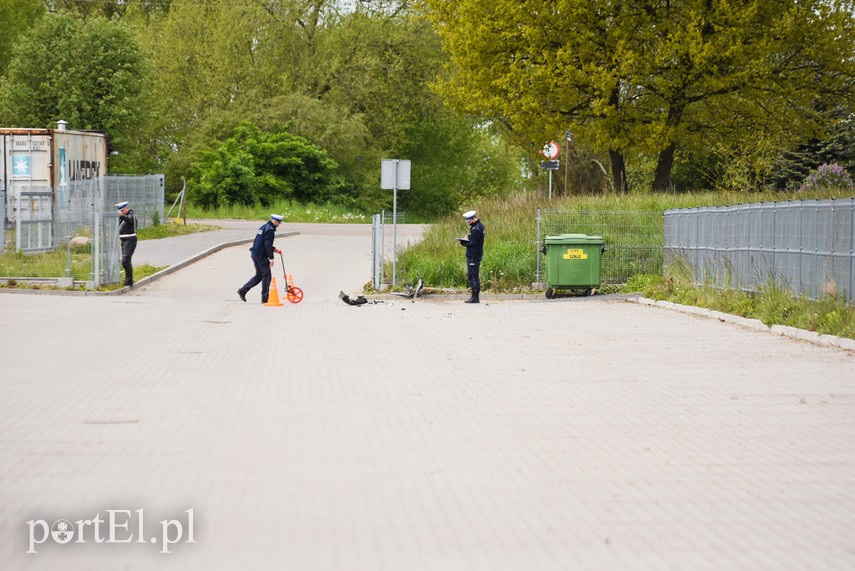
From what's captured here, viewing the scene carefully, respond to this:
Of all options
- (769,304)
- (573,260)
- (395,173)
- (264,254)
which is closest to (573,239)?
(573,260)

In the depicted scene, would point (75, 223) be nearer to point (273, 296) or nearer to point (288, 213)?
point (273, 296)

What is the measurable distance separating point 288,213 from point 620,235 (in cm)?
3174

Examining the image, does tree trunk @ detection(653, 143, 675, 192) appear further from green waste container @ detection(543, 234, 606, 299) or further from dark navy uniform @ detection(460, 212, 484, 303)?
Result: dark navy uniform @ detection(460, 212, 484, 303)

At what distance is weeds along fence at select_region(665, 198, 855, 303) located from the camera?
1889cm

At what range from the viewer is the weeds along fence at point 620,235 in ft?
93.6

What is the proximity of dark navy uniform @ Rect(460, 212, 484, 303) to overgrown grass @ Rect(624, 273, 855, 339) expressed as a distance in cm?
353

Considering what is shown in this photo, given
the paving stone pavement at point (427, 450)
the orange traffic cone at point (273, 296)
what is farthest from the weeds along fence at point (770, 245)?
the orange traffic cone at point (273, 296)

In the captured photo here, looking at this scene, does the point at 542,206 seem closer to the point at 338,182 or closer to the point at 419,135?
the point at 338,182

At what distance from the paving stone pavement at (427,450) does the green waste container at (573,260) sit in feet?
27.6

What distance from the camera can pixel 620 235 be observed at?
28.7 meters

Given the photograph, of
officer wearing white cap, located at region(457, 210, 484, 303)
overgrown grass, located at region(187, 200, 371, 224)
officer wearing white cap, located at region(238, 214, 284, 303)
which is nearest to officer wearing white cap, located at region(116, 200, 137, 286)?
officer wearing white cap, located at region(238, 214, 284, 303)

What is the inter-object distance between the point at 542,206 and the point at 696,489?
26.2 metres

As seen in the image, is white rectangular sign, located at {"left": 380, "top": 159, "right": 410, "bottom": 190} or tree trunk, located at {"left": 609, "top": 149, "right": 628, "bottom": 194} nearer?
white rectangular sign, located at {"left": 380, "top": 159, "right": 410, "bottom": 190}

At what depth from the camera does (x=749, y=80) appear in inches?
1506
